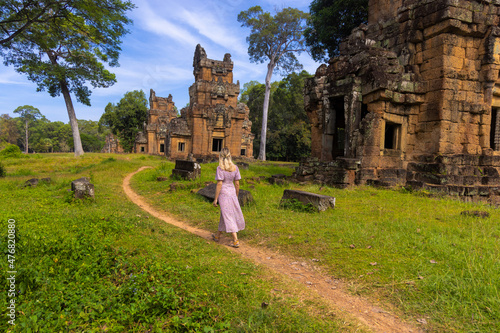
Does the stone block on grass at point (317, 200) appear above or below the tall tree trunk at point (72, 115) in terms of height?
below

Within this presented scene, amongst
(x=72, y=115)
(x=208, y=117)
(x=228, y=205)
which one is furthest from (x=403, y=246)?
(x=72, y=115)

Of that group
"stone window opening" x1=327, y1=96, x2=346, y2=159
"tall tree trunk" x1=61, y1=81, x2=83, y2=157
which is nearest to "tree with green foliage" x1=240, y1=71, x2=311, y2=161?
"stone window opening" x1=327, y1=96, x2=346, y2=159

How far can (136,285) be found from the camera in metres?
3.07

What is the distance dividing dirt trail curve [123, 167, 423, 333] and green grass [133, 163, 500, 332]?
0.54 feet

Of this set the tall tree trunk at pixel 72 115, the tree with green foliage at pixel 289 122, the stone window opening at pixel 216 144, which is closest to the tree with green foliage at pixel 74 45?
the tall tree trunk at pixel 72 115

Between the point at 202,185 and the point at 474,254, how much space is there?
8239 millimetres

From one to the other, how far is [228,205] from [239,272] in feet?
5.26

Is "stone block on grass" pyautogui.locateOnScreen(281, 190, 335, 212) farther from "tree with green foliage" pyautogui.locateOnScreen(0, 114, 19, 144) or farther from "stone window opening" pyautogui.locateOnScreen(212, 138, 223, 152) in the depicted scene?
"tree with green foliage" pyautogui.locateOnScreen(0, 114, 19, 144)

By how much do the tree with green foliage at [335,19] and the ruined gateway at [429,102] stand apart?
5550 millimetres

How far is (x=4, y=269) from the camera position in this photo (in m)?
3.14

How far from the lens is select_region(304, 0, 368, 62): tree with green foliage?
1625 cm

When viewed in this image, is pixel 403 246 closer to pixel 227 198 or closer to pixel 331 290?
pixel 331 290

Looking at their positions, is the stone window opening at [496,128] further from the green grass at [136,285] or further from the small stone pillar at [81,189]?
the small stone pillar at [81,189]

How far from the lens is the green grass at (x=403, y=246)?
2912 millimetres
